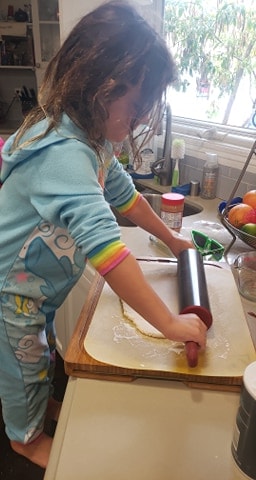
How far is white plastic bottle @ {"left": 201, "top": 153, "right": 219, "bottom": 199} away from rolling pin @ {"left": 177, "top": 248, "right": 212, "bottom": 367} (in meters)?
0.65

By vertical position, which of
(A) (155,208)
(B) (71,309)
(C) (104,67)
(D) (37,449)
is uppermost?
(C) (104,67)

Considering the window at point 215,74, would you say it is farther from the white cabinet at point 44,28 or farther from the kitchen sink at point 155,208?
the white cabinet at point 44,28

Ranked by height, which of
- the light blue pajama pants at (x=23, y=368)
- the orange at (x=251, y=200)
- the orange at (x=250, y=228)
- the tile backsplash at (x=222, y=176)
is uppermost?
the orange at (x=251, y=200)

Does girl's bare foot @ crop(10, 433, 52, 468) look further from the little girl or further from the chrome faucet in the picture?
the chrome faucet

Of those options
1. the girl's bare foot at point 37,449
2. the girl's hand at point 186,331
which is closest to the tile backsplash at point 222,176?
the girl's hand at point 186,331

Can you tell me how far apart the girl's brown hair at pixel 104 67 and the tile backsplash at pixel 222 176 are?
0.75 m

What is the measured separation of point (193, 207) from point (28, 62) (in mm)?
2496

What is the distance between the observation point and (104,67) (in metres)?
0.69

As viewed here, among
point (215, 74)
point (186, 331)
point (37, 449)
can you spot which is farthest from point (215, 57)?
point (37, 449)

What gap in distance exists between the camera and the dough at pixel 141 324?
73 centimetres

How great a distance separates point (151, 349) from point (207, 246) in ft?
1.44

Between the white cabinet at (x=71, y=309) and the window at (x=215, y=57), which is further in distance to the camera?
the window at (x=215, y=57)

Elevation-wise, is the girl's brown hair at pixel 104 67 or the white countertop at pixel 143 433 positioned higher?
the girl's brown hair at pixel 104 67

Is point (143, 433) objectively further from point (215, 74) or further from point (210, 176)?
point (215, 74)
